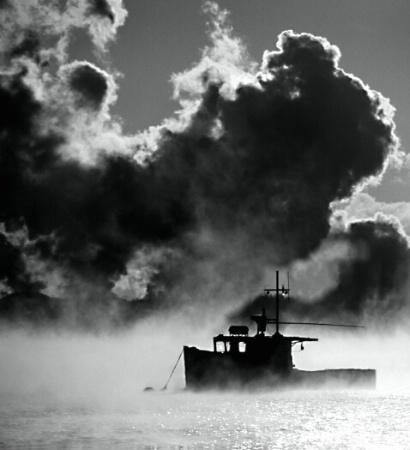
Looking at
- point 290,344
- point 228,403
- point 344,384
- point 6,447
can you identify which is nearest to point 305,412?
point 228,403

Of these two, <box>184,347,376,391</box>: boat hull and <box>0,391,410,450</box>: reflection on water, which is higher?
<box>184,347,376,391</box>: boat hull

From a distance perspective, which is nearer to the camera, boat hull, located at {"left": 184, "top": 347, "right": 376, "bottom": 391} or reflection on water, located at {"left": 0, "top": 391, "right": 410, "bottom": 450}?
reflection on water, located at {"left": 0, "top": 391, "right": 410, "bottom": 450}

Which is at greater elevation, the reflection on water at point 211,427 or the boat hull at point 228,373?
the boat hull at point 228,373

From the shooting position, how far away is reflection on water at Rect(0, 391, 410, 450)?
5575cm

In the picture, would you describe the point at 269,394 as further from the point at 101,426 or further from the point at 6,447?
the point at 6,447

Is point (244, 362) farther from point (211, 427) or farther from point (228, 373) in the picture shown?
point (211, 427)

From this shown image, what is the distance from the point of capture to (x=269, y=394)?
124062 mm

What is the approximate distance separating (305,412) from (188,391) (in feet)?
123

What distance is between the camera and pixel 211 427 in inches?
2714

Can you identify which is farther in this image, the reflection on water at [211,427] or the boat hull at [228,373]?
the boat hull at [228,373]

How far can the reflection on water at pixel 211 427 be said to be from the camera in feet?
183

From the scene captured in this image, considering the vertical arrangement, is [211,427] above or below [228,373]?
below

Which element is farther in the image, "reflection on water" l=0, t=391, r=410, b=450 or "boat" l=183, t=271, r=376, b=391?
"boat" l=183, t=271, r=376, b=391

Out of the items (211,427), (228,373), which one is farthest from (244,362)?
(211,427)
